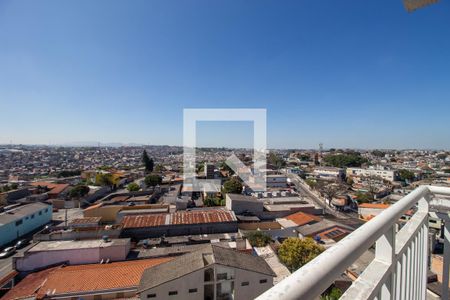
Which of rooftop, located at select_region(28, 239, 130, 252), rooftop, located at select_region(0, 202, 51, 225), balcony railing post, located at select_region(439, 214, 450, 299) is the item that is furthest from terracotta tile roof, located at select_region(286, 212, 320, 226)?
rooftop, located at select_region(0, 202, 51, 225)

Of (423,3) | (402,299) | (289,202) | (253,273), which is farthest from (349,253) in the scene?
(289,202)

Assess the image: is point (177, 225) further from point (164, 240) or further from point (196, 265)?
point (196, 265)

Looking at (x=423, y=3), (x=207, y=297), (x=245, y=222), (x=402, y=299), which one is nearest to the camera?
(x=402, y=299)

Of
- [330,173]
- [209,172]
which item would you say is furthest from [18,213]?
[330,173]

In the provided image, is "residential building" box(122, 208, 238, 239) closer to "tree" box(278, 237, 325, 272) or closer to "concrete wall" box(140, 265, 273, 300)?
"tree" box(278, 237, 325, 272)

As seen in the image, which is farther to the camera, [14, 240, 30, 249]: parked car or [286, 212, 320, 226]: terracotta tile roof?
[286, 212, 320, 226]: terracotta tile roof

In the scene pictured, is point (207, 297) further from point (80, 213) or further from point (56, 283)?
point (80, 213)
